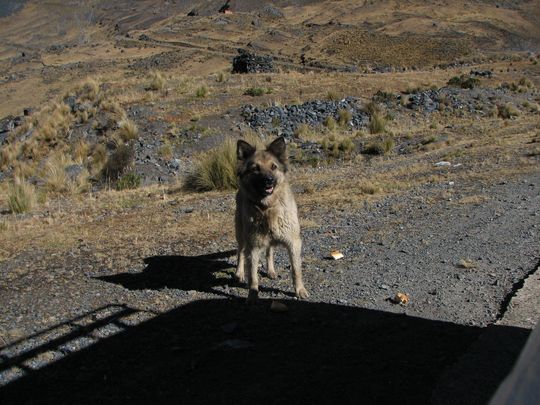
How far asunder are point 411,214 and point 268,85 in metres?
18.7

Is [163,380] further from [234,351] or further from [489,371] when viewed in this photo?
[489,371]

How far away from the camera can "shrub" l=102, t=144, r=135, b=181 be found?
A: 17936mm

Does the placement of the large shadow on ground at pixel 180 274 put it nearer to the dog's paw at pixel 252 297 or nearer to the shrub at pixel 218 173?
the dog's paw at pixel 252 297

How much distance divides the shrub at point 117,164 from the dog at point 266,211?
11.8 meters

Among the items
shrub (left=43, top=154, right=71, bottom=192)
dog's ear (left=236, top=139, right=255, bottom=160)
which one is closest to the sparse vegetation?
shrub (left=43, top=154, right=71, bottom=192)

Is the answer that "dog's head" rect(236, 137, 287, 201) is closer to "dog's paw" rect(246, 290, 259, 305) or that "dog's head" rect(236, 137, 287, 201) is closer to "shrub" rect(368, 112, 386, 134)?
"dog's paw" rect(246, 290, 259, 305)

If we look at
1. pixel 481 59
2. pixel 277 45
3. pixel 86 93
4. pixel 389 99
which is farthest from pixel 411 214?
pixel 277 45

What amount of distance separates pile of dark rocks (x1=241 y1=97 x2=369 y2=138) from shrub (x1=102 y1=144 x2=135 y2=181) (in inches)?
196

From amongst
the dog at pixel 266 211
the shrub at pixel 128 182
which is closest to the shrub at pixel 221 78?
the shrub at pixel 128 182

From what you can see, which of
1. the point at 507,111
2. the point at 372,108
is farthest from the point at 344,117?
the point at 507,111

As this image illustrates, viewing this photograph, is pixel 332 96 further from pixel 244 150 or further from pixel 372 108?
pixel 244 150

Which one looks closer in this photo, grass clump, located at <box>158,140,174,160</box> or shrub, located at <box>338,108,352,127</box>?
grass clump, located at <box>158,140,174,160</box>

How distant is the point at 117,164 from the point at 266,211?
41.4 feet

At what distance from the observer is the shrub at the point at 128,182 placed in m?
16.6
